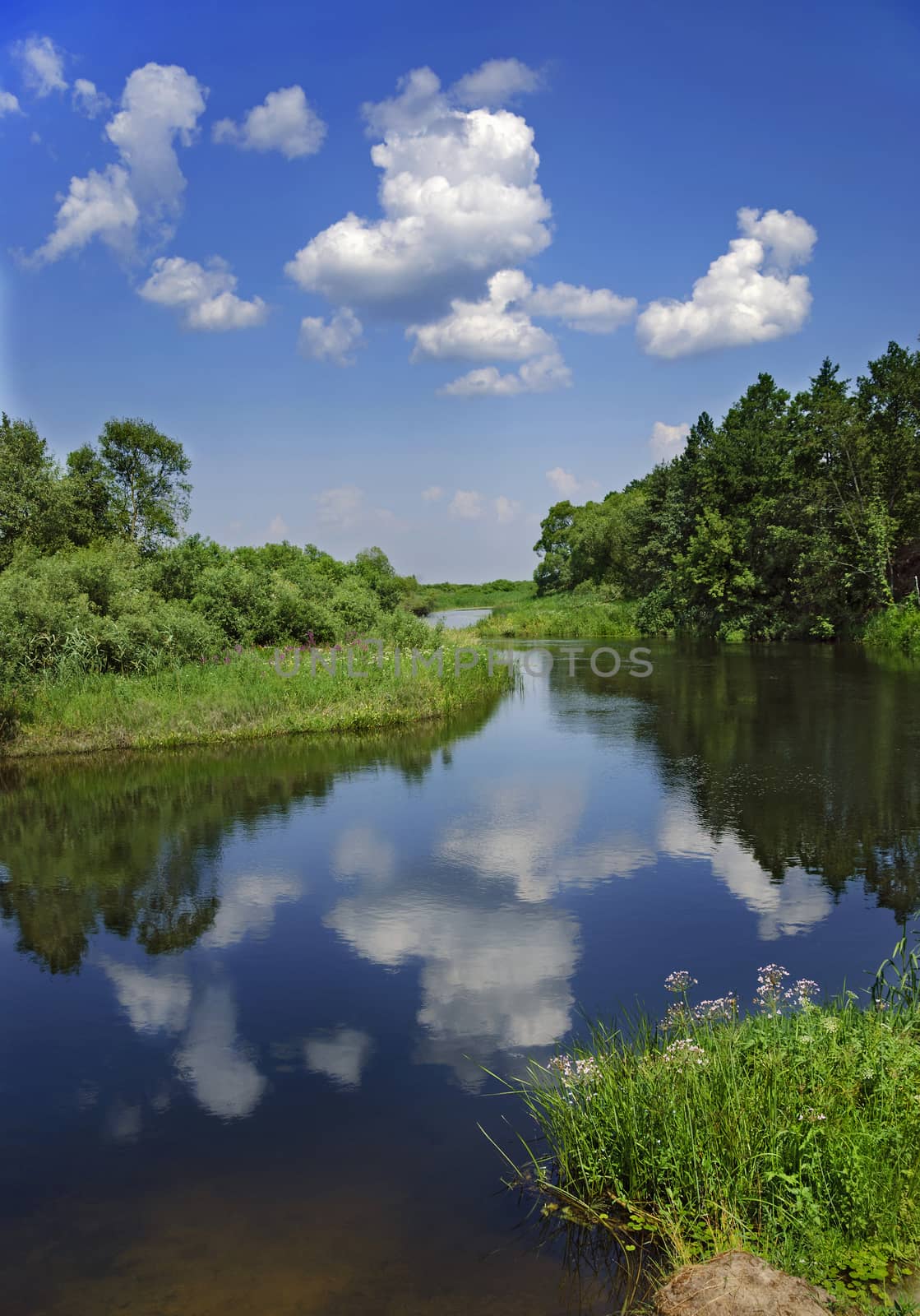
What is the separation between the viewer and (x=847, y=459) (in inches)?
1684

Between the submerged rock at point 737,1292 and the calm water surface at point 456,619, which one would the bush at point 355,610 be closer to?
the calm water surface at point 456,619

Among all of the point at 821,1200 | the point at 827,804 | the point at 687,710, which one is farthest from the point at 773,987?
the point at 687,710

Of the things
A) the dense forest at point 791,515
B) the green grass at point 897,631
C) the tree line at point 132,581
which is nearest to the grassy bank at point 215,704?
the tree line at point 132,581

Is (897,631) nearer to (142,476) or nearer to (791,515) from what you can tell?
(791,515)

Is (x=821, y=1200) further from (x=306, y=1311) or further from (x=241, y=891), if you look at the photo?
(x=241, y=891)

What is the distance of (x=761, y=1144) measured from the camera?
16.8 feet

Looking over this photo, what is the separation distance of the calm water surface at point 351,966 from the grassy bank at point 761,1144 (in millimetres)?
573

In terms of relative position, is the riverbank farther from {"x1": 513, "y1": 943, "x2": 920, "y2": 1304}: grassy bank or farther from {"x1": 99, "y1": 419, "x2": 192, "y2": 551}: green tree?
{"x1": 513, "y1": 943, "x2": 920, "y2": 1304}: grassy bank

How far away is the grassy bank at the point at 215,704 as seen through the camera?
2122 cm

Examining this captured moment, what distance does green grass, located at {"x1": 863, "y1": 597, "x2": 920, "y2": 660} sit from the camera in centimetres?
3866

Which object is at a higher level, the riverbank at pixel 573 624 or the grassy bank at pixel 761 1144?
the riverbank at pixel 573 624

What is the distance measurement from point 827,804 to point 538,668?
25.6m

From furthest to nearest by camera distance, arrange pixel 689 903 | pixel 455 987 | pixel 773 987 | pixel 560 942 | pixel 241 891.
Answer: pixel 241 891 → pixel 689 903 → pixel 560 942 → pixel 455 987 → pixel 773 987

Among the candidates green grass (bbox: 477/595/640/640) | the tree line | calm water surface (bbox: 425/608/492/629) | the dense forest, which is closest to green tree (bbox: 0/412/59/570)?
the tree line
